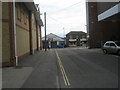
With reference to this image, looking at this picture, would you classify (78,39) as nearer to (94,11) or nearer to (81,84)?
(94,11)

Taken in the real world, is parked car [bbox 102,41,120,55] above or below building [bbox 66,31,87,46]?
below

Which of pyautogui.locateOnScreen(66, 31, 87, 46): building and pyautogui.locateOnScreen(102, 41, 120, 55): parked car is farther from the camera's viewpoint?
pyautogui.locateOnScreen(66, 31, 87, 46): building

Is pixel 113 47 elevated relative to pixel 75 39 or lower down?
lower down

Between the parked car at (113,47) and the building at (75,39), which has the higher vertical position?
the building at (75,39)

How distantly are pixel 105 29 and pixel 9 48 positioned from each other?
3623 cm

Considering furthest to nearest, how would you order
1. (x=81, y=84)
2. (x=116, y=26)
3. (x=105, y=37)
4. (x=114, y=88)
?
(x=105, y=37)
(x=116, y=26)
(x=81, y=84)
(x=114, y=88)

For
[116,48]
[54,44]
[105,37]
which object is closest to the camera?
[116,48]

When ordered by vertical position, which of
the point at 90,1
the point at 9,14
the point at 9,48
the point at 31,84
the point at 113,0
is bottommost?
the point at 31,84

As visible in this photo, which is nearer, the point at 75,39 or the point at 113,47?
the point at 113,47

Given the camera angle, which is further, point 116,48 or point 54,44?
point 54,44

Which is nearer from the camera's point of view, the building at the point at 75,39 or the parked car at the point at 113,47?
the parked car at the point at 113,47

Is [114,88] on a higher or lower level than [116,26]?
lower

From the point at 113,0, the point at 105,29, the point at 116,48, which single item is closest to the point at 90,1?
the point at 105,29

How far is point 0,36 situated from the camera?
1194 cm
